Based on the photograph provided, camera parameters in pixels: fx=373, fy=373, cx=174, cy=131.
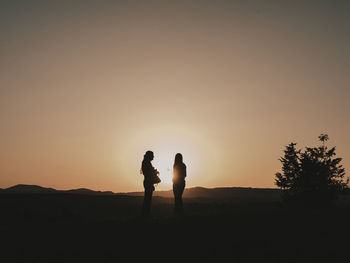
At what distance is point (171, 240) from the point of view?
10828 mm

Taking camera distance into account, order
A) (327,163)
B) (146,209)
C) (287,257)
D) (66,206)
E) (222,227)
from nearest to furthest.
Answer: (287,257) < (222,227) < (146,209) < (66,206) < (327,163)

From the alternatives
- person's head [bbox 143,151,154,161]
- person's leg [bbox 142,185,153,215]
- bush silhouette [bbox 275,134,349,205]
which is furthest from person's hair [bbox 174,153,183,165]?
bush silhouette [bbox 275,134,349,205]

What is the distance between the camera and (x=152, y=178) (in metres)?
18.4

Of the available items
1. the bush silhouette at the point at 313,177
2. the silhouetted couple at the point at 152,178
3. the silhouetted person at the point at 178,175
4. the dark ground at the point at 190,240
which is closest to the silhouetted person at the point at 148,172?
the silhouetted couple at the point at 152,178

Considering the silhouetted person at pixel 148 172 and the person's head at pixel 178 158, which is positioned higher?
the person's head at pixel 178 158

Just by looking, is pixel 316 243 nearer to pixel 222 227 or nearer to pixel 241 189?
pixel 222 227

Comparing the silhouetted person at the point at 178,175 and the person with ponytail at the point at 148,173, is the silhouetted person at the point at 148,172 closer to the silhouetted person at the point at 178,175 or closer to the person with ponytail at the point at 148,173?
the person with ponytail at the point at 148,173

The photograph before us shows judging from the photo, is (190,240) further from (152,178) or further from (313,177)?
(313,177)

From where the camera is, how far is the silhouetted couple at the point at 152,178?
59.0ft

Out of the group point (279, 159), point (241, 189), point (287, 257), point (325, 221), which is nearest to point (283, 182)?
point (279, 159)

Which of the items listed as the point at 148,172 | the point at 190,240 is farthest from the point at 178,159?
the point at 190,240

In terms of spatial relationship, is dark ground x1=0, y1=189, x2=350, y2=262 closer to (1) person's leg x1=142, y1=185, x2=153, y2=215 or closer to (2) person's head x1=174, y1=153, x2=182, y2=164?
(1) person's leg x1=142, y1=185, x2=153, y2=215

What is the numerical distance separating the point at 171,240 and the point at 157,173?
26.1ft

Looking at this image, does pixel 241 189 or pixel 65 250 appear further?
pixel 241 189
